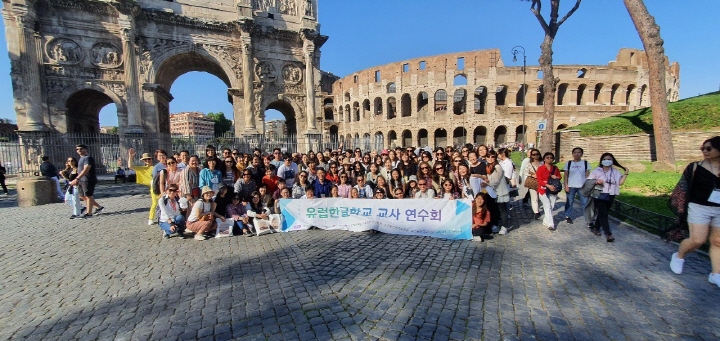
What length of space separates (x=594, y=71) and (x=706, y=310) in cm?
4342

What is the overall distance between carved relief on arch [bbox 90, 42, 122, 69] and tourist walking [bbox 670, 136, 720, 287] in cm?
2585

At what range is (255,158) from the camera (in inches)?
323

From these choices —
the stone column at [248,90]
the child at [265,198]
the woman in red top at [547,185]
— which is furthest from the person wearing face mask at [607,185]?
the stone column at [248,90]

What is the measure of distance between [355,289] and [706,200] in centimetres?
449

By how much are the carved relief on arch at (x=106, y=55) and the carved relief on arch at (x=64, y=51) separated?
0.60m

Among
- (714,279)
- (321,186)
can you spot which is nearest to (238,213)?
(321,186)

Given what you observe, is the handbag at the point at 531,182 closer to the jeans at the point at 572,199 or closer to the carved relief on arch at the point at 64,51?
the jeans at the point at 572,199

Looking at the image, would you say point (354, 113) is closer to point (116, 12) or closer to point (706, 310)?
point (116, 12)

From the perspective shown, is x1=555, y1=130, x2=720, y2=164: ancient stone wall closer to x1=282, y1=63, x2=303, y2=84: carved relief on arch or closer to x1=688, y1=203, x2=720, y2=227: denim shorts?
x1=688, y1=203, x2=720, y2=227: denim shorts

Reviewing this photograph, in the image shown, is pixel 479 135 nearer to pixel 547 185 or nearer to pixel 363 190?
pixel 547 185

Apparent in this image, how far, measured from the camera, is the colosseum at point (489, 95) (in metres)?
36.1

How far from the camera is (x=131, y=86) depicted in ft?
62.4

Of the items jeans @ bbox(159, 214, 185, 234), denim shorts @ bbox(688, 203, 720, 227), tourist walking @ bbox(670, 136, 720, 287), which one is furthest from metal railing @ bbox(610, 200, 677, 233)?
jeans @ bbox(159, 214, 185, 234)

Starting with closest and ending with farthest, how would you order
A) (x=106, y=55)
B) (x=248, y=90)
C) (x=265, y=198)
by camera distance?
1. (x=265, y=198)
2. (x=106, y=55)
3. (x=248, y=90)
